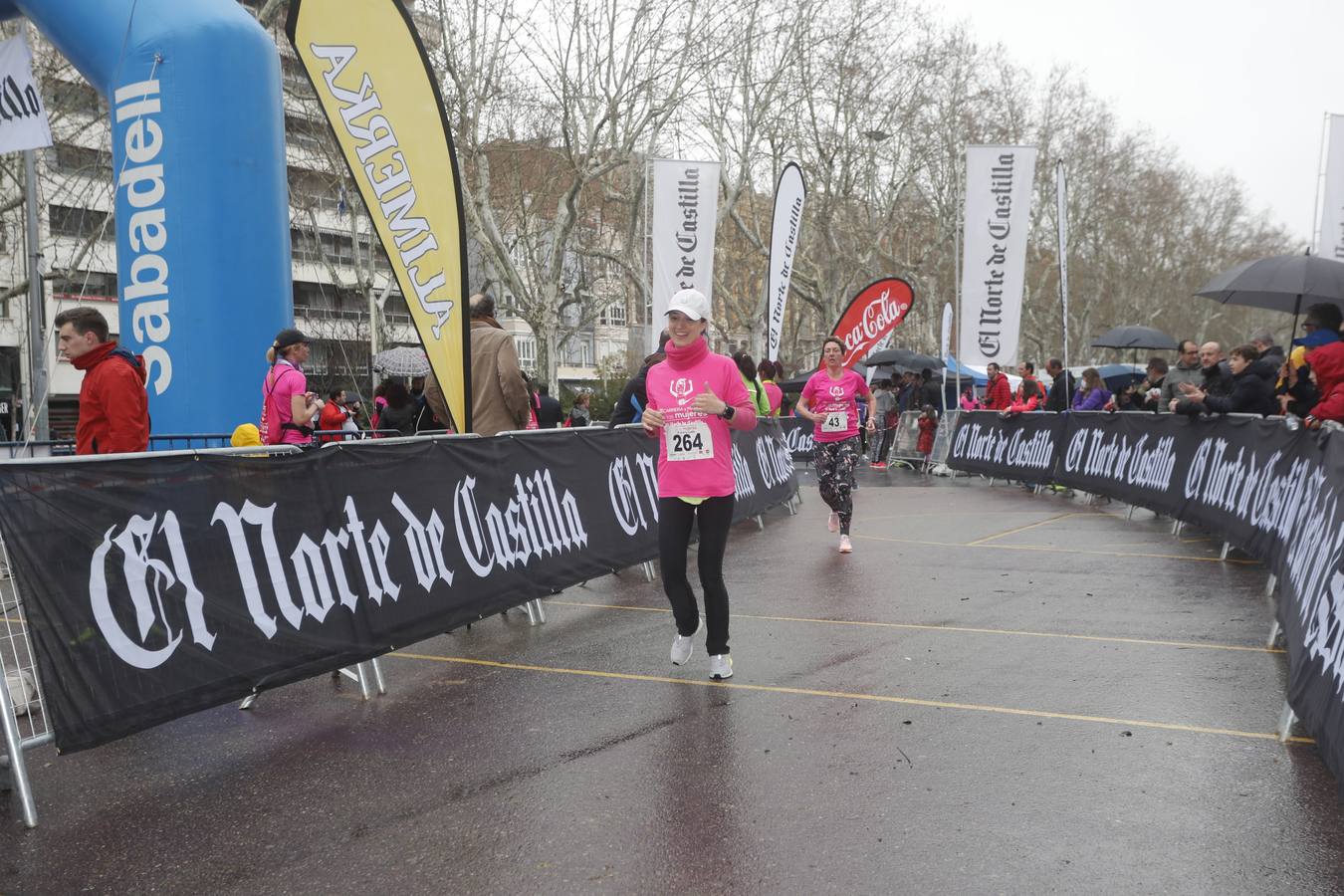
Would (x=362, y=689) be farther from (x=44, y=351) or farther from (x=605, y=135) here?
(x=605, y=135)

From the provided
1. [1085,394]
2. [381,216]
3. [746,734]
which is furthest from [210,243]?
[1085,394]

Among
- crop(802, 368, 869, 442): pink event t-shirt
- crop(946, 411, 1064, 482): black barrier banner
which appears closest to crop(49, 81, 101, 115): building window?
crop(946, 411, 1064, 482): black barrier banner

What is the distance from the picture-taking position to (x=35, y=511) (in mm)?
4164

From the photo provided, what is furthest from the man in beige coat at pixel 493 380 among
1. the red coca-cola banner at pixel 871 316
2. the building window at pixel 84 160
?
the building window at pixel 84 160

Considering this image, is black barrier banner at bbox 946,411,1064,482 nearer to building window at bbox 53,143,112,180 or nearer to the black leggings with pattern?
the black leggings with pattern

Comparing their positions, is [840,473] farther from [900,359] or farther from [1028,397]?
[900,359]

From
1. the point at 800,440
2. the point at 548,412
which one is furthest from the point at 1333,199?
the point at 800,440

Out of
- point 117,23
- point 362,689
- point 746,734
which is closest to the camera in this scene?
point 746,734

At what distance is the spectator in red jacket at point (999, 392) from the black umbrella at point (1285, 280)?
28.5ft

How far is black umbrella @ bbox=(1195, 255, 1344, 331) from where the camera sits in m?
11.0

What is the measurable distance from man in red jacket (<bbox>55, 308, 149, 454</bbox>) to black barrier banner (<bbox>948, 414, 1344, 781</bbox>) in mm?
5774

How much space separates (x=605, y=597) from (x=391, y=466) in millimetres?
A: 3012

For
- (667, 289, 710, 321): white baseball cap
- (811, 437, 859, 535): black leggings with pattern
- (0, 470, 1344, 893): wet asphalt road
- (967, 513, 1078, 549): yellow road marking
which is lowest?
(967, 513, 1078, 549): yellow road marking

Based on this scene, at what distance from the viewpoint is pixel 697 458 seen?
5973mm
